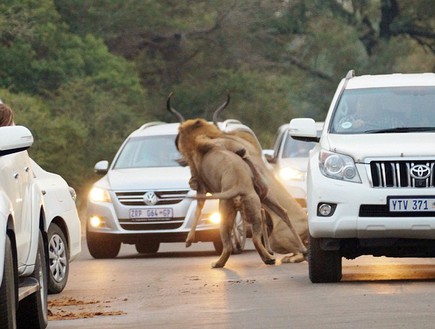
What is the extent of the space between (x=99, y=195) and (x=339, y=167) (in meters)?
7.05

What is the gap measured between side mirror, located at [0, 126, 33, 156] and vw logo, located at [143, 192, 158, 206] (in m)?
9.86

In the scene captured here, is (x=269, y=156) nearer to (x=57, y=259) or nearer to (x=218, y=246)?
(x=218, y=246)

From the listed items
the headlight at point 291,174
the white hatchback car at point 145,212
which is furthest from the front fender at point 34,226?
the headlight at point 291,174

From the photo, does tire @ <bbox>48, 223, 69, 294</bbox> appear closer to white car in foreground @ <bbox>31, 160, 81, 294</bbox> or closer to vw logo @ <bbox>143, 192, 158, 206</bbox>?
white car in foreground @ <bbox>31, 160, 81, 294</bbox>

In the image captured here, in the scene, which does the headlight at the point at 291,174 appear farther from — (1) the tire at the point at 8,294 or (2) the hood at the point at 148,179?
(1) the tire at the point at 8,294

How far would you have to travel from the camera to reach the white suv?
500 inches

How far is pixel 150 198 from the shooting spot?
19.3 m

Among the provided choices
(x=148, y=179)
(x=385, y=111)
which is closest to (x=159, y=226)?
(x=148, y=179)

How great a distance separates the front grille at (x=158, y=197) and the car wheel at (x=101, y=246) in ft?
1.62

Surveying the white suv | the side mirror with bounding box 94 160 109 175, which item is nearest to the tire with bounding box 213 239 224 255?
the side mirror with bounding box 94 160 109 175

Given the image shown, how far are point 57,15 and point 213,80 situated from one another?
25.0 ft

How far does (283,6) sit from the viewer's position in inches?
1873

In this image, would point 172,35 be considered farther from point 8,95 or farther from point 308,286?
point 308,286

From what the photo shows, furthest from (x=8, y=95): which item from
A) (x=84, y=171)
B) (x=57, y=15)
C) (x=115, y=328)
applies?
(x=115, y=328)
